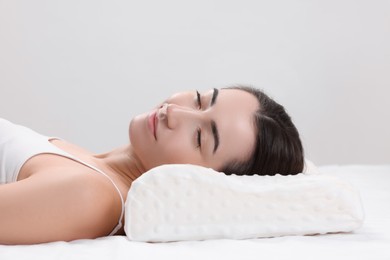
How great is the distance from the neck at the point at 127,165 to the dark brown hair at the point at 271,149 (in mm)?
260

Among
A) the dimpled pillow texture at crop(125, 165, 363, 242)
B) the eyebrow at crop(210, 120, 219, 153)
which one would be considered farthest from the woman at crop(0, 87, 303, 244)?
the dimpled pillow texture at crop(125, 165, 363, 242)

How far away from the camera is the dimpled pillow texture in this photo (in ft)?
5.28

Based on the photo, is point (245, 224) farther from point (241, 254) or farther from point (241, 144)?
point (241, 144)

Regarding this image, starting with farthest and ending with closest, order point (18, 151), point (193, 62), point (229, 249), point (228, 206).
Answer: point (193, 62)
point (18, 151)
point (228, 206)
point (229, 249)

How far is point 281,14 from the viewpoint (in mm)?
4160

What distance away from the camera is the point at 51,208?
1.56 meters

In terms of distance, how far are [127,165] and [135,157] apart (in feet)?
0.11

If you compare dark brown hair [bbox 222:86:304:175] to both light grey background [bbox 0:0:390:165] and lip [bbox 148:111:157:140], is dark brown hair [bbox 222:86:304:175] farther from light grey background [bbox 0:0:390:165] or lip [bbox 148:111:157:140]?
light grey background [bbox 0:0:390:165]

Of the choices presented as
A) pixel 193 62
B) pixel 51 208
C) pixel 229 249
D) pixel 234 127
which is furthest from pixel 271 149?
pixel 193 62

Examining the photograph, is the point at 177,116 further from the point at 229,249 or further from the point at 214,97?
the point at 229,249

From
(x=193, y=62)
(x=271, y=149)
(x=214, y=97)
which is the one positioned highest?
(x=214, y=97)

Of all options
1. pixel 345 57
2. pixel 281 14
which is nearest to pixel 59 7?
pixel 281 14

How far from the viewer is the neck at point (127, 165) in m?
2.02

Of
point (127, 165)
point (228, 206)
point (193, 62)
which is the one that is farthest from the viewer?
point (193, 62)
